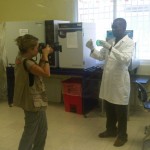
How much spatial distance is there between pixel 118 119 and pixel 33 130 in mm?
1043

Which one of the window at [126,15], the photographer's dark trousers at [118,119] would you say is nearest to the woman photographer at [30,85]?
the photographer's dark trousers at [118,119]

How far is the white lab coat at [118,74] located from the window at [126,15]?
124 centimetres

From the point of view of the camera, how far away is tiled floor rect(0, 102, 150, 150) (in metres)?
2.88

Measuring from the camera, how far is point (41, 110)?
2223 millimetres

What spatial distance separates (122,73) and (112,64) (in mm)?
145

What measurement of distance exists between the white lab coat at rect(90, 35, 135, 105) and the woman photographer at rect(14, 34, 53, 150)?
0.84 metres

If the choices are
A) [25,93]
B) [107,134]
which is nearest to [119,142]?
[107,134]

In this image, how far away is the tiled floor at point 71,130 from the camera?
9.45 ft

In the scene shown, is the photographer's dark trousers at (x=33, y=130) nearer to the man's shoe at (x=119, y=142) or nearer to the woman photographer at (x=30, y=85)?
the woman photographer at (x=30, y=85)

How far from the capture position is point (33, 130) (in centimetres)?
222

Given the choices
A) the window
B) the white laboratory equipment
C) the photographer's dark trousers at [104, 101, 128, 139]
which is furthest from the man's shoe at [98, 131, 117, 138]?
the window

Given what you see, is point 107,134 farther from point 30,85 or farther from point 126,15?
point 126,15

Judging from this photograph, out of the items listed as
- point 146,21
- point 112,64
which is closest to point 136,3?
point 146,21

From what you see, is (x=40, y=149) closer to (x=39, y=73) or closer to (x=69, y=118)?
(x=39, y=73)
